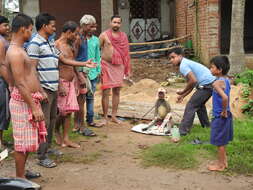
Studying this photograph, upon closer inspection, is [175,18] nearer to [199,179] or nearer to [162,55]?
[162,55]

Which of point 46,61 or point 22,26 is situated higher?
point 22,26

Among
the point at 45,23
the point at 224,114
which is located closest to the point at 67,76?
the point at 45,23

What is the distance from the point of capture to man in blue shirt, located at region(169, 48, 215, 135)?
18.0 ft

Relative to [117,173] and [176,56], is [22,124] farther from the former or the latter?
[176,56]

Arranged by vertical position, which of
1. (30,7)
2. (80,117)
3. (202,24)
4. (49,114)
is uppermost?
(30,7)

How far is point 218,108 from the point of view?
175 inches

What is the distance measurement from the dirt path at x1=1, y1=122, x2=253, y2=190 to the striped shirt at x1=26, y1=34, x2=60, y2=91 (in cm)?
105

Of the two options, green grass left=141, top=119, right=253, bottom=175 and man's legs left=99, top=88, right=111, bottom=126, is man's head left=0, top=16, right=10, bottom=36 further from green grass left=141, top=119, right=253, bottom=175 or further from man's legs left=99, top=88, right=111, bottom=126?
green grass left=141, top=119, right=253, bottom=175

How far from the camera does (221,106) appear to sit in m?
4.43

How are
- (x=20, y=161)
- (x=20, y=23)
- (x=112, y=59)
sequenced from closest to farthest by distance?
(x=20, y=23)
(x=20, y=161)
(x=112, y=59)

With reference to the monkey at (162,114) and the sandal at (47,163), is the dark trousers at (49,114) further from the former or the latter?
the monkey at (162,114)

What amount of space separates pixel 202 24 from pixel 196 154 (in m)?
7.23

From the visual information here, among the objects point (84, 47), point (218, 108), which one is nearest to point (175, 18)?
point (84, 47)

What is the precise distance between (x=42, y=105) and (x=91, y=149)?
1312 mm
